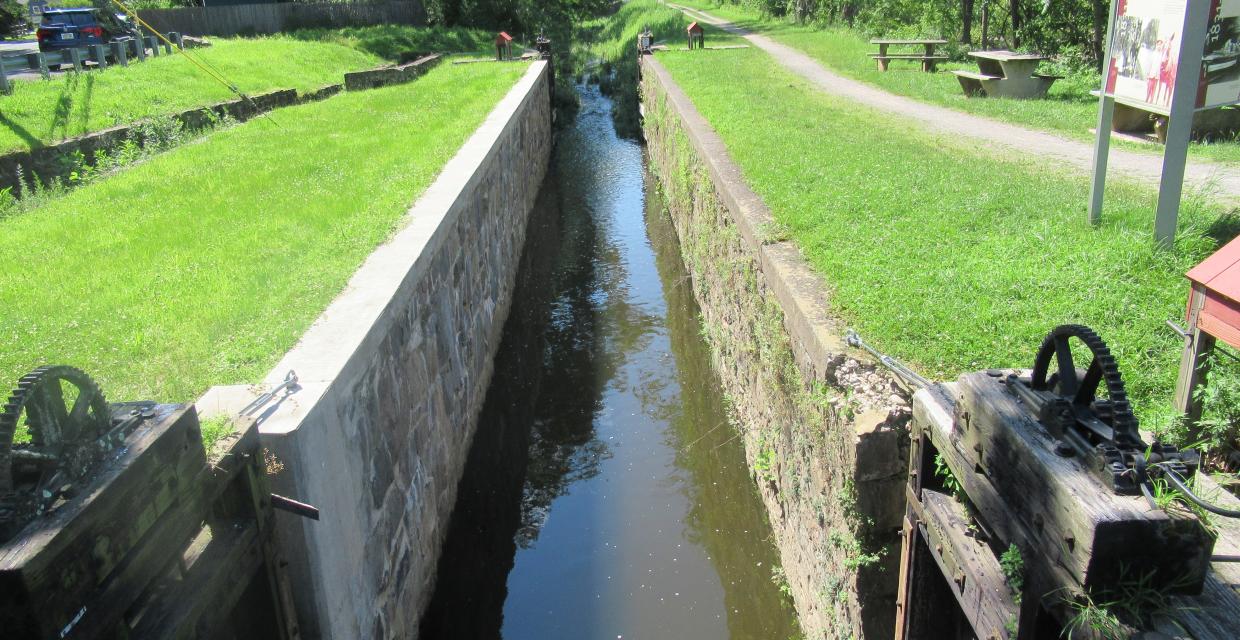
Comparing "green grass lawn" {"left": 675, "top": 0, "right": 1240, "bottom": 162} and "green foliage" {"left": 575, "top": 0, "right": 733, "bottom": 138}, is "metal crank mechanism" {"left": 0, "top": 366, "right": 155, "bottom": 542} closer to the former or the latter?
"green grass lawn" {"left": 675, "top": 0, "right": 1240, "bottom": 162}

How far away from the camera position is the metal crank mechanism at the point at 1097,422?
249 centimetres

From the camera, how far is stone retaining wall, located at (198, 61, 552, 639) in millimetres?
3982

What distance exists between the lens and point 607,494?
7156 mm

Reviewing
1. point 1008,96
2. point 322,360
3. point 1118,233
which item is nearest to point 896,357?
point 1118,233

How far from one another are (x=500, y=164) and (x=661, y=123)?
231 inches

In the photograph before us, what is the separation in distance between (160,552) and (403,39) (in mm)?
29443

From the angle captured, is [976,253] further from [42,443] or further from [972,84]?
[972,84]

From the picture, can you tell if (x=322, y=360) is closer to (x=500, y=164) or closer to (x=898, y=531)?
(x=898, y=531)

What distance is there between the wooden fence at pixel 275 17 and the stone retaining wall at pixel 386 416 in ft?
76.6

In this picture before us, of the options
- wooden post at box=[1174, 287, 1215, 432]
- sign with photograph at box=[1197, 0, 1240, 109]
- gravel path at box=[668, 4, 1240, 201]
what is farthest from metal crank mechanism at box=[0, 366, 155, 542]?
gravel path at box=[668, 4, 1240, 201]

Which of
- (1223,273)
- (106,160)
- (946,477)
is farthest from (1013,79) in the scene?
(106,160)

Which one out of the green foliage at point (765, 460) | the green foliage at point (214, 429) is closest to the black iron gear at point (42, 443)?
the green foliage at point (214, 429)

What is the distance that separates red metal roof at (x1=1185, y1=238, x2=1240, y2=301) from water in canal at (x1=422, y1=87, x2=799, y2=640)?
3218 mm

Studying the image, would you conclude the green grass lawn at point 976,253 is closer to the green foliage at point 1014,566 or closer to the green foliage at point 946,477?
the green foliage at point 946,477
